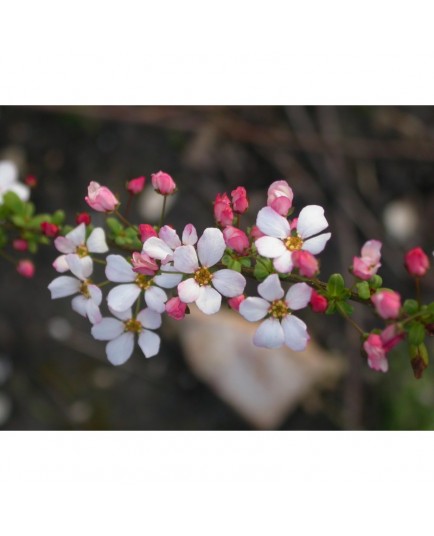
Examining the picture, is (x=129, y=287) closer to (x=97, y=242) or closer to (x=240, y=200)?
(x=97, y=242)

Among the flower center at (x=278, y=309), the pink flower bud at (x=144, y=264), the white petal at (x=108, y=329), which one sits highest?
the pink flower bud at (x=144, y=264)

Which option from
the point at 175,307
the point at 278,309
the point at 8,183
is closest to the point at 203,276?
the point at 175,307

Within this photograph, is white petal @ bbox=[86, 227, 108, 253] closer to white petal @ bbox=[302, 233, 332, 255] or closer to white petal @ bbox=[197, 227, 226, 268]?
white petal @ bbox=[197, 227, 226, 268]

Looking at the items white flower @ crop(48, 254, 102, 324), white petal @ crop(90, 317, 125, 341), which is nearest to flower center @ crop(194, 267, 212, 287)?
white flower @ crop(48, 254, 102, 324)

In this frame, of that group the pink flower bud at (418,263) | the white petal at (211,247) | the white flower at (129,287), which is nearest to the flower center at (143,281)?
the white flower at (129,287)

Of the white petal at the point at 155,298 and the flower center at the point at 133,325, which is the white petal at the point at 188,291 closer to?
the white petal at the point at 155,298

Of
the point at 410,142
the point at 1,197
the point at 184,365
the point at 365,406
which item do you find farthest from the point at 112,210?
the point at 410,142
